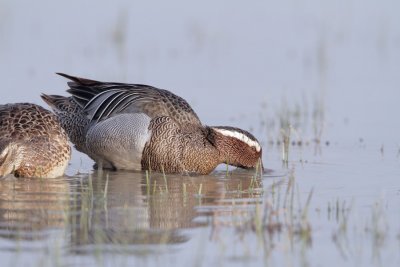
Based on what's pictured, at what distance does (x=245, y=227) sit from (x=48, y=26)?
40.3 feet

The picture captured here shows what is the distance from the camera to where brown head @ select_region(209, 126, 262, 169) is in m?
9.18

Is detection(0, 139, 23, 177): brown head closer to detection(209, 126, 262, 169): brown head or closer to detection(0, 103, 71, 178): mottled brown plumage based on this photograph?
detection(0, 103, 71, 178): mottled brown plumage

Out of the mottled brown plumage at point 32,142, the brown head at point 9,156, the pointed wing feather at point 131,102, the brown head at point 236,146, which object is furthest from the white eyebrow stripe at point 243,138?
the brown head at point 9,156

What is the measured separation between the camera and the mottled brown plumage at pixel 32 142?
324 inches

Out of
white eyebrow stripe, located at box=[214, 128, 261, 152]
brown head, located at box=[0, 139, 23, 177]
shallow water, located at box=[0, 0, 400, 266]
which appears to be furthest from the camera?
white eyebrow stripe, located at box=[214, 128, 261, 152]

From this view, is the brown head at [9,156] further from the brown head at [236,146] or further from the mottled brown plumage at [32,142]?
the brown head at [236,146]

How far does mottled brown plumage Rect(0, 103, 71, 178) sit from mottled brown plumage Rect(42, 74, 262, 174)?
576 mm

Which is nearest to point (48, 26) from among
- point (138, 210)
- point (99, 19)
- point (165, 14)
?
point (99, 19)

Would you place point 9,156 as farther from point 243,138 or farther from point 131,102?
point 243,138

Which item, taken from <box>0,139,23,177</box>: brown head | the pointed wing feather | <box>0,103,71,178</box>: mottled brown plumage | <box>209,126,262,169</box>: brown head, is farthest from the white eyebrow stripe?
<box>0,139,23,177</box>: brown head

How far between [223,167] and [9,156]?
2.35m

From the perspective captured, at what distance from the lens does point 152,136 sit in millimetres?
8977

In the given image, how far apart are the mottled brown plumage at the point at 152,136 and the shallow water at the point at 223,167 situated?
19 centimetres

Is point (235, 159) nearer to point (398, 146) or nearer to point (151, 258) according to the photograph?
point (398, 146)
